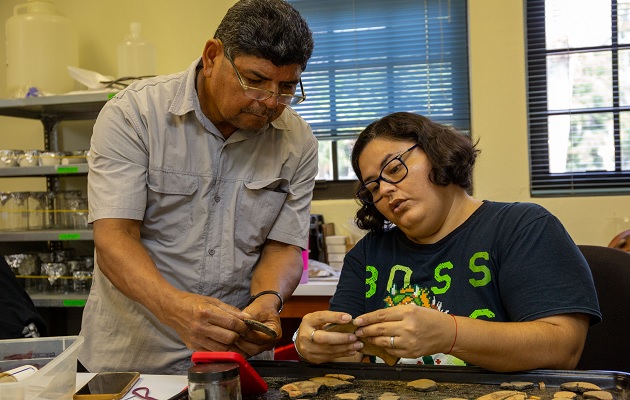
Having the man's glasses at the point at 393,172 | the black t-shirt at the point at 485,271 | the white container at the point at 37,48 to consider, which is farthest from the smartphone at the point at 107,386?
the white container at the point at 37,48

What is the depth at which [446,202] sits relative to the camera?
1.63 m

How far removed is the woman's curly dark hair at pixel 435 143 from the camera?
1.61 metres

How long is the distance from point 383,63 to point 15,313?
90.8 inches

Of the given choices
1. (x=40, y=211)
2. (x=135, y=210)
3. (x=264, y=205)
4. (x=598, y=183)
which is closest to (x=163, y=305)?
(x=135, y=210)

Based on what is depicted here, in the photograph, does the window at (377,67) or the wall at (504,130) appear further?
the window at (377,67)

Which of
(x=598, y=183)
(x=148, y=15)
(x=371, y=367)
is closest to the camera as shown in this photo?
(x=371, y=367)

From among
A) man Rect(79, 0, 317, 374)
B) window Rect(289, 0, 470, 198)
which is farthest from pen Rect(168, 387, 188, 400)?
window Rect(289, 0, 470, 198)

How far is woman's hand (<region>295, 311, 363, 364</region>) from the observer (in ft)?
4.66

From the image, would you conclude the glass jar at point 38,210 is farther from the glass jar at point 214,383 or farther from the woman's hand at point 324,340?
the glass jar at point 214,383

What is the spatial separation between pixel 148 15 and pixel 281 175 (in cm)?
253

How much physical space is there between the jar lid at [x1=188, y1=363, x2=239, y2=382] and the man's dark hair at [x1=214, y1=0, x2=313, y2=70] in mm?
746

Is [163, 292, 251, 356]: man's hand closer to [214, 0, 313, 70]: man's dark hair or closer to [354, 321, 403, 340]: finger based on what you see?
[354, 321, 403, 340]: finger

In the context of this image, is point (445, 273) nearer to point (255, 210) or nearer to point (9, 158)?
point (255, 210)

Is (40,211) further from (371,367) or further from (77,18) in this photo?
(371,367)
